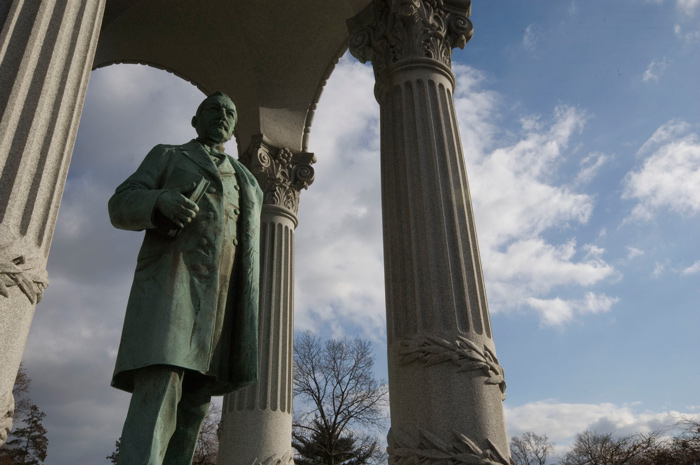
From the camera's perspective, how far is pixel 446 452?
5.35 m

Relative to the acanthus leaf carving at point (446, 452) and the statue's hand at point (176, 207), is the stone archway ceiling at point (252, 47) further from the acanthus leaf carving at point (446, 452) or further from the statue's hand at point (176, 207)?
the statue's hand at point (176, 207)

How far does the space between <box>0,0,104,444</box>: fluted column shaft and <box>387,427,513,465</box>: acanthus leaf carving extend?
3.68 meters

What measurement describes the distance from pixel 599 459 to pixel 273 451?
28271mm

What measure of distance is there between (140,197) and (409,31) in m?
6.53

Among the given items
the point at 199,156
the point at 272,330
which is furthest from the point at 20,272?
the point at 272,330

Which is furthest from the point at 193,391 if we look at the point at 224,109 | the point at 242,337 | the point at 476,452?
the point at 476,452

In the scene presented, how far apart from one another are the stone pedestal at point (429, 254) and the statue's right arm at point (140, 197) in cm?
368

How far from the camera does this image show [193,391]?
3.23m

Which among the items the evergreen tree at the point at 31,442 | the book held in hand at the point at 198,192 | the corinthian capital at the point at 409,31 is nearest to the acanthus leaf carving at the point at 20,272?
the book held in hand at the point at 198,192

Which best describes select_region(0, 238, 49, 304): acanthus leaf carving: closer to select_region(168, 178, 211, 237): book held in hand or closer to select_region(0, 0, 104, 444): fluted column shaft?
select_region(0, 0, 104, 444): fluted column shaft

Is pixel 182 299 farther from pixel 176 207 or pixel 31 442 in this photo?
pixel 31 442

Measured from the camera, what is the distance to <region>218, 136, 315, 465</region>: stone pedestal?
1027 centimetres

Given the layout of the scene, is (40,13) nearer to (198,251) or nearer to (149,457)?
(198,251)

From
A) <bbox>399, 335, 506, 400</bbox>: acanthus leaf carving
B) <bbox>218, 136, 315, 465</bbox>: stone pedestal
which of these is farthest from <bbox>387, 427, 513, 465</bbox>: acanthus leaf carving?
<bbox>218, 136, 315, 465</bbox>: stone pedestal
